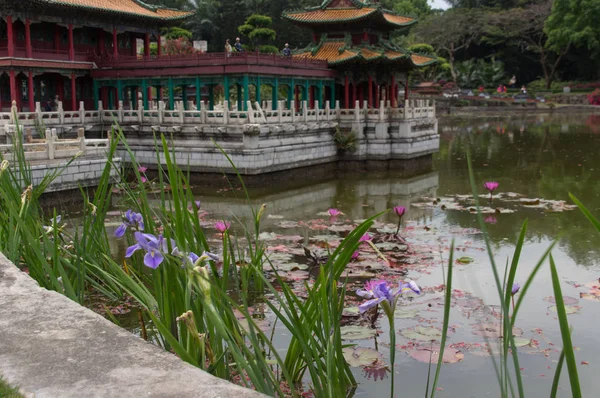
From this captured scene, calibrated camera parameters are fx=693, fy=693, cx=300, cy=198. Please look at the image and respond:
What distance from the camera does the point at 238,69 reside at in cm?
1830

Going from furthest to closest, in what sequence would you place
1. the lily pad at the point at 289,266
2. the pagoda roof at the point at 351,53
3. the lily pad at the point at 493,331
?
the pagoda roof at the point at 351,53 → the lily pad at the point at 289,266 → the lily pad at the point at 493,331

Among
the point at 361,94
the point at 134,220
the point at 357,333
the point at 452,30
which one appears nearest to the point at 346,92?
the point at 361,94

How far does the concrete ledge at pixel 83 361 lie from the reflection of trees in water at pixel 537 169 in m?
1.38

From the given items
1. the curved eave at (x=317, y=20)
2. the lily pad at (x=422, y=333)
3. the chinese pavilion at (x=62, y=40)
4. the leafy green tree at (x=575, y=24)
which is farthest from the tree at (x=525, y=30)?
the lily pad at (x=422, y=333)

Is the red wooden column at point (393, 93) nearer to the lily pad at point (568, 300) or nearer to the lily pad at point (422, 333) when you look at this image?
the lily pad at point (568, 300)

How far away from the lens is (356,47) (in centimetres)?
2283

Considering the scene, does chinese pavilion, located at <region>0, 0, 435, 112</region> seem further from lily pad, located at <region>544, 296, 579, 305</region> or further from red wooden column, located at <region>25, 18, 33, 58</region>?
lily pad, located at <region>544, 296, 579, 305</region>

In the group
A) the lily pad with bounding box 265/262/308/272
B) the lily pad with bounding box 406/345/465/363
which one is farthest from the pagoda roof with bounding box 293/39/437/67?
the lily pad with bounding box 406/345/465/363

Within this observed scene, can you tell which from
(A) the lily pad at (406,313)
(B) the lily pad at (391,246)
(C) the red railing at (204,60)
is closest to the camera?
(A) the lily pad at (406,313)

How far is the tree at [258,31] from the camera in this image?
4159cm

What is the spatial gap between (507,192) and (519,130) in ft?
66.6

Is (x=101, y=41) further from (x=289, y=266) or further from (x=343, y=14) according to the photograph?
(x=289, y=266)

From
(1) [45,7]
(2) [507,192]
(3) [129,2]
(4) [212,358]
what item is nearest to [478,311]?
(4) [212,358]

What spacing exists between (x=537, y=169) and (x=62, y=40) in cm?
1499
